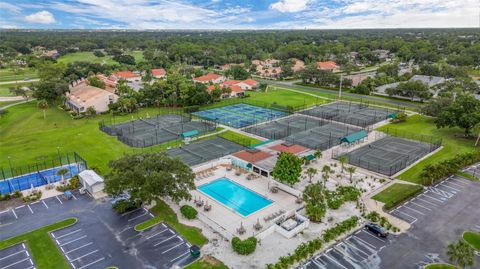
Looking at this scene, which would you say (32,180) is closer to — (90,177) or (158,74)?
(90,177)

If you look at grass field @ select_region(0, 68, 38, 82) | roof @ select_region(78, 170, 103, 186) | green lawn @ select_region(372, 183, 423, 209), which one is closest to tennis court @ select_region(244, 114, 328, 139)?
green lawn @ select_region(372, 183, 423, 209)

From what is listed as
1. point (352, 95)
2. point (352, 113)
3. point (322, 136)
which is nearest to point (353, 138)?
point (322, 136)

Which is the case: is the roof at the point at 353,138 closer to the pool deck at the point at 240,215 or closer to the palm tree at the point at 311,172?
the palm tree at the point at 311,172

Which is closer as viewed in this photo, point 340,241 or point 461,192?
point 340,241

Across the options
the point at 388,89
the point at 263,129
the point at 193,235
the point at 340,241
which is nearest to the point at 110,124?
the point at 263,129

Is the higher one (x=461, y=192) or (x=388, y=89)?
(x=388, y=89)

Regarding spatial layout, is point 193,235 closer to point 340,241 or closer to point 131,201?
point 131,201
